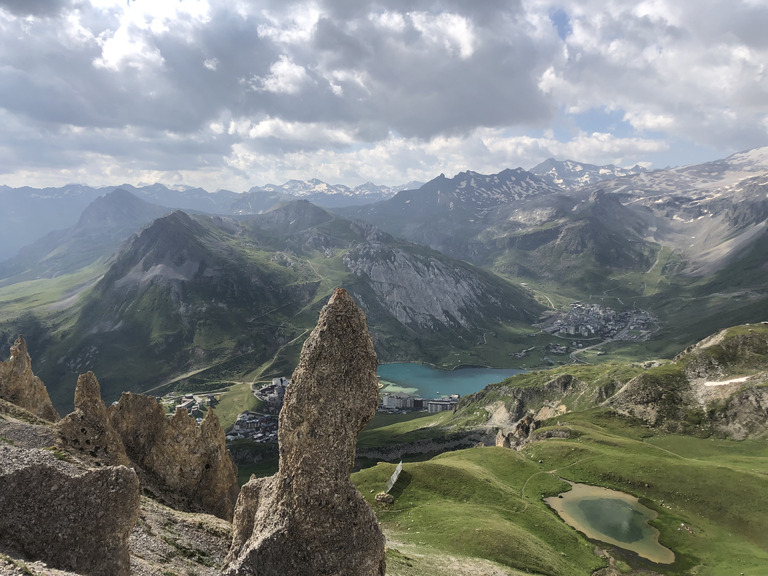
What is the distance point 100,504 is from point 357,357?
56.0 feet

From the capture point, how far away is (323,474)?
912 inches

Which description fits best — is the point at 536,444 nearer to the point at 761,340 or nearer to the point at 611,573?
the point at 611,573

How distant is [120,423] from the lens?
48.8 metres

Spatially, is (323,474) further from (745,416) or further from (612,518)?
(745,416)

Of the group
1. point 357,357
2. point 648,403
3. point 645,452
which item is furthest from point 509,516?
point 648,403

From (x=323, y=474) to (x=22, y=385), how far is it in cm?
6147

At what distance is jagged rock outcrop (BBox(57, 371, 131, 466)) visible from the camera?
39.9m

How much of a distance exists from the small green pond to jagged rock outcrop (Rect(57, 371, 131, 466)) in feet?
185

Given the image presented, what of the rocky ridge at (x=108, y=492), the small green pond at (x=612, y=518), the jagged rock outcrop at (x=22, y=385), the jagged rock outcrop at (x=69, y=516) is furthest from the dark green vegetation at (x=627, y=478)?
the jagged rock outcrop at (x=22, y=385)

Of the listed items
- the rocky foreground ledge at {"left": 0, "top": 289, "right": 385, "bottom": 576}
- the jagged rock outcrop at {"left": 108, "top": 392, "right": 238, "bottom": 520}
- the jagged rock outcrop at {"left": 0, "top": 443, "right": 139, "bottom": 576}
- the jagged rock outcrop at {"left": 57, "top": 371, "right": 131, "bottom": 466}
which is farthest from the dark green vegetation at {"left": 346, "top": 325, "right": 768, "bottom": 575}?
the jagged rock outcrop at {"left": 57, "top": 371, "right": 131, "bottom": 466}

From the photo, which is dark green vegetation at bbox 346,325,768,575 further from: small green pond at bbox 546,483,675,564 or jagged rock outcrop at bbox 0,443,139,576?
jagged rock outcrop at bbox 0,443,139,576

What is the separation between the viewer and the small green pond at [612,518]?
50.2 meters

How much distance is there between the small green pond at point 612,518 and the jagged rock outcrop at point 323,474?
43.3 meters

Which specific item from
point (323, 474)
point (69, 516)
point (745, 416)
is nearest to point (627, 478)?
point (745, 416)
